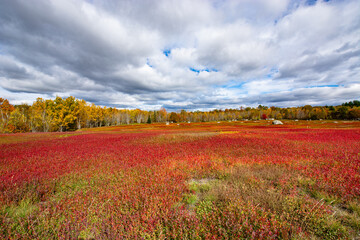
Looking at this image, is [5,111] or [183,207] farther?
[5,111]

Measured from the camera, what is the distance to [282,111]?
144500 millimetres

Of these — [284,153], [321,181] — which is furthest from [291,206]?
[284,153]

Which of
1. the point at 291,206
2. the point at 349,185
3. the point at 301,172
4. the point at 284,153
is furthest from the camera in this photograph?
the point at 284,153

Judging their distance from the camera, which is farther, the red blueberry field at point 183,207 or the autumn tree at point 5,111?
the autumn tree at point 5,111

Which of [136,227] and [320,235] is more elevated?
[136,227]

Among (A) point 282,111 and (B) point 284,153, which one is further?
(A) point 282,111

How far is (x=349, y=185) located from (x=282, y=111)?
173 m

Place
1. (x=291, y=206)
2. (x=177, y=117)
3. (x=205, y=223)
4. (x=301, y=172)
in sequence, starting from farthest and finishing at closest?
(x=177, y=117), (x=301, y=172), (x=291, y=206), (x=205, y=223)

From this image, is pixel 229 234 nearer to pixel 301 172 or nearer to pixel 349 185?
pixel 349 185

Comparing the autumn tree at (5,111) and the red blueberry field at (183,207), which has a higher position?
the autumn tree at (5,111)

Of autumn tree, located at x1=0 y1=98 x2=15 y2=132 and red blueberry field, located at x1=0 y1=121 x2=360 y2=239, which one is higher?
autumn tree, located at x1=0 y1=98 x2=15 y2=132

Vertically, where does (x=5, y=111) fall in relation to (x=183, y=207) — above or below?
above

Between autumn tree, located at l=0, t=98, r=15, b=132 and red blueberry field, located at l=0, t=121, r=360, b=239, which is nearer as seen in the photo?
red blueberry field, located at l=0, t=121, r=360, b=239

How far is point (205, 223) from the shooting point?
3.01 meters
